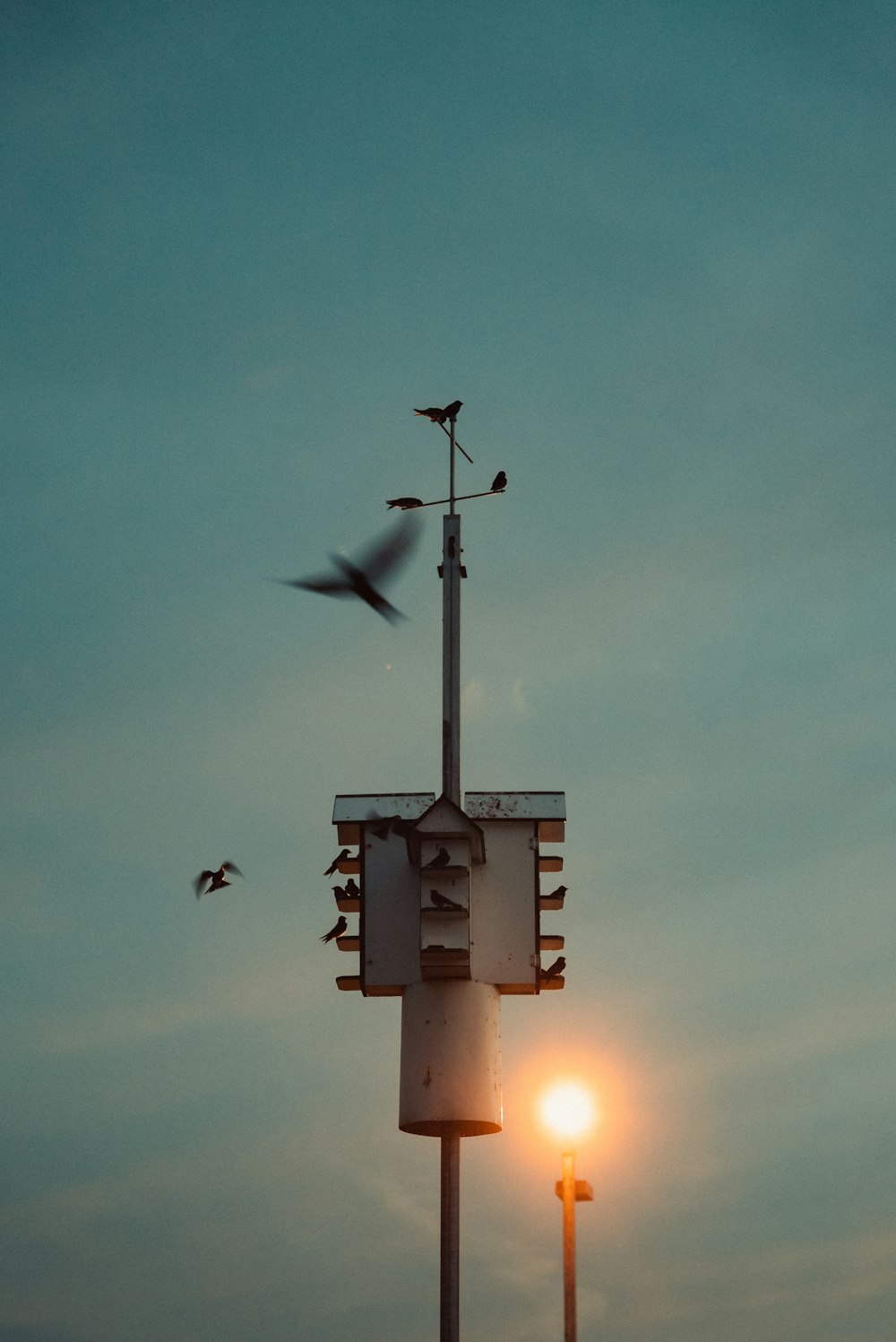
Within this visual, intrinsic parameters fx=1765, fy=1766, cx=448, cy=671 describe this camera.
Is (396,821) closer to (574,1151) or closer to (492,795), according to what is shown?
(492,795)

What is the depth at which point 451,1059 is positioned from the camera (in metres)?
13.1

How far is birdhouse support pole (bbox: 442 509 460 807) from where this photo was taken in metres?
14.1

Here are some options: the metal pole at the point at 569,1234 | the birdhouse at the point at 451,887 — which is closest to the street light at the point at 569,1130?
the metal pole at the point at 569,1234

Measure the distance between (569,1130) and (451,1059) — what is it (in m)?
5.39

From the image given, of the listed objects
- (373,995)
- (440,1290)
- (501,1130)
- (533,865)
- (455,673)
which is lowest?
(440,1290)

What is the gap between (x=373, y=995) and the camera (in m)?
13.9

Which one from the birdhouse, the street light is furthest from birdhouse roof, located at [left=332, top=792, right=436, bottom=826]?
the street light

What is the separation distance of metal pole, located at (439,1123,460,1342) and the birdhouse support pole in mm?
2643

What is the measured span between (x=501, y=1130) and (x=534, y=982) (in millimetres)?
1129

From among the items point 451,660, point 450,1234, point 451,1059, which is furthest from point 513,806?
point 450,1234

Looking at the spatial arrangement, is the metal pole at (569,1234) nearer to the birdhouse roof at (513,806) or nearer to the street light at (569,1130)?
the street light at (569,1130)

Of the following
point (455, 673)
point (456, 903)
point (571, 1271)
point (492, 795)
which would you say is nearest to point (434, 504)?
point (455, 673)

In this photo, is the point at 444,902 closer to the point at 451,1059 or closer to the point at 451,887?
the point at 451,887

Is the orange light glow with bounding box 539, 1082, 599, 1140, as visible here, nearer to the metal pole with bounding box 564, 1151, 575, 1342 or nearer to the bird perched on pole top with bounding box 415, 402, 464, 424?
the metal pole with bounding box 564, 1151, 575, 1342
